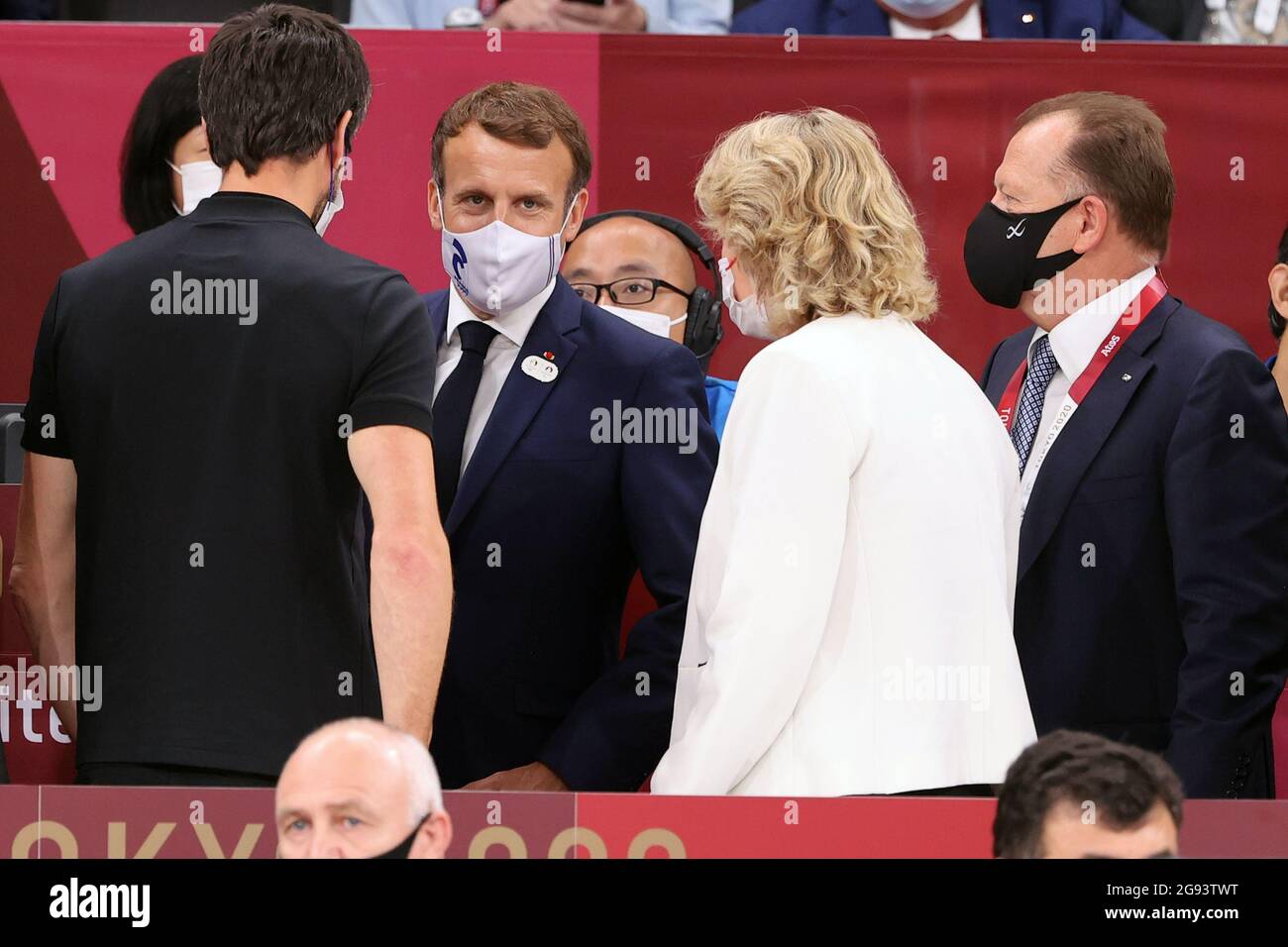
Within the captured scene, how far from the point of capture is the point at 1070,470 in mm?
3088

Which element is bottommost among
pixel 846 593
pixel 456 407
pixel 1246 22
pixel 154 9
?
pixel 846 593

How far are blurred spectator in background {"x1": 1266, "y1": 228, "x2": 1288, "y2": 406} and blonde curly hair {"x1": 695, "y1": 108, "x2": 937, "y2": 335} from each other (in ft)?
4.25

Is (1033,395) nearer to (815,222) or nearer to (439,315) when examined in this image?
(815,222)

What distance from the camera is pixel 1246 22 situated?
4.38 metres

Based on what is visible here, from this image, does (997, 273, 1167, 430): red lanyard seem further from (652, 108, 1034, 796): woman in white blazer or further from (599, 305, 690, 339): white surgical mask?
(599, 305, 690, 339): white surgical mask

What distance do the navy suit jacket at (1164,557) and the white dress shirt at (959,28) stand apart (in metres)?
1.46

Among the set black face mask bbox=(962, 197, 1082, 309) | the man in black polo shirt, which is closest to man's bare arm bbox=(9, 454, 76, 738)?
the man in black polo shirt

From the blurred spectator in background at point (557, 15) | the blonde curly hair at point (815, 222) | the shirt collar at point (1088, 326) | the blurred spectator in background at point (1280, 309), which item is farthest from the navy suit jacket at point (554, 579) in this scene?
the blurred spectator in background at point (557, 15)

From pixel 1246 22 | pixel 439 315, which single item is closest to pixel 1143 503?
pixel 439 315

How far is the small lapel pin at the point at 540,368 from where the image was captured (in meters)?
3.09

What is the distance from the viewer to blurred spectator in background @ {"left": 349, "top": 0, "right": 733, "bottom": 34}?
4320mm

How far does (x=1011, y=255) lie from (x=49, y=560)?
1.73 m
